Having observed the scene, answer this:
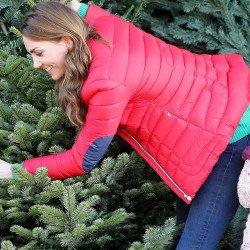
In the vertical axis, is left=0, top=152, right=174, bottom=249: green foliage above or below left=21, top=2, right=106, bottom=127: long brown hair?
below

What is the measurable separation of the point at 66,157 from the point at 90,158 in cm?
12

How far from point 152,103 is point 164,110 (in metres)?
0.07

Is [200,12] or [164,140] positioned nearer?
[164,140]

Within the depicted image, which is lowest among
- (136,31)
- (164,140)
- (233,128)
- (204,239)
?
(204,239)

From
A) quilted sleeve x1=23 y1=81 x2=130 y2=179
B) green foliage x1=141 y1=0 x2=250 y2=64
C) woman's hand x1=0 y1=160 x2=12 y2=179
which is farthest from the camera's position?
green foliage x1=141 y1=0 x2=250 y2=64

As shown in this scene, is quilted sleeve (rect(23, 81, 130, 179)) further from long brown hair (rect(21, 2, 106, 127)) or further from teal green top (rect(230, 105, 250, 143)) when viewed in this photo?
teal green top (rect(230, 105, 250, 143))

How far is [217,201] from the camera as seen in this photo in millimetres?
2248

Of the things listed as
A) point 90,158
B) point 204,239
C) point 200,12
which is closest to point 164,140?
point 90,158

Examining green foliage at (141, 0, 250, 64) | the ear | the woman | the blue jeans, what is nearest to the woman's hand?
the woman

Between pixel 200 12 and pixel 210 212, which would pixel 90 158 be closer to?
pixel 210 212

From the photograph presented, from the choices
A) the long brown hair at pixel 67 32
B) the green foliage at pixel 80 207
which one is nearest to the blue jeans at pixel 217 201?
the green foliage at pixel 80 207

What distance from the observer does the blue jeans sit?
2244mm

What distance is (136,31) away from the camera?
223cm

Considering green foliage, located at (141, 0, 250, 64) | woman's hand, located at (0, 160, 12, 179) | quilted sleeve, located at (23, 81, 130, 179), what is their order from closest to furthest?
quilted sleeve, located at (23, 81, 130, 179) < woman's hand, located at (0, 160, 12, 179) < green foliage, located at (141, 0, 250, 64)
